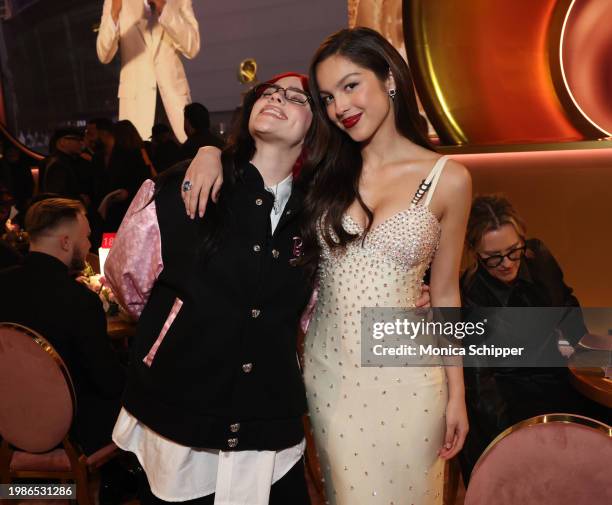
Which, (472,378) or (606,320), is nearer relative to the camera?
(472,378)

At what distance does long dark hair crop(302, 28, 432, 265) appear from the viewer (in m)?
1.69

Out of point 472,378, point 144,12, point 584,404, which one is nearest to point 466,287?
point 472,378

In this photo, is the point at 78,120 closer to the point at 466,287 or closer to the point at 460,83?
the point at 460,83

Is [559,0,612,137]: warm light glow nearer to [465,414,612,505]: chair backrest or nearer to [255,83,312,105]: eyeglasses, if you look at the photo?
[255,83,312,105]: eyeglasses

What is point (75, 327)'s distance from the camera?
8.09 ft

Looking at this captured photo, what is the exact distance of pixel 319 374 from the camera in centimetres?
178

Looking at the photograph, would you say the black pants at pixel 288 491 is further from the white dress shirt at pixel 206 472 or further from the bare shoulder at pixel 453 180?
the bare shoulder at pixel 453 180

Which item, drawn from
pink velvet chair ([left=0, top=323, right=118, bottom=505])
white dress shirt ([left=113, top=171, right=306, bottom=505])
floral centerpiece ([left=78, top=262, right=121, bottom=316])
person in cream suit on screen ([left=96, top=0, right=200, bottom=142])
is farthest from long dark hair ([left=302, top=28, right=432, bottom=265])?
person in cream suit on screen ([left=96, top=0, right=200, bottom=142])

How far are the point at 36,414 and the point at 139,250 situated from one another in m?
1.10

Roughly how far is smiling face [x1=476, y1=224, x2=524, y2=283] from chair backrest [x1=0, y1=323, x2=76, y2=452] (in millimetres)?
1645

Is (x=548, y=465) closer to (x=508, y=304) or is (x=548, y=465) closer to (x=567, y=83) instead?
(x=508, y=304)

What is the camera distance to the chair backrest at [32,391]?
229cm

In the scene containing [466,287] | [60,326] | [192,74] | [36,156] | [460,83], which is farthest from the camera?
[36,156]

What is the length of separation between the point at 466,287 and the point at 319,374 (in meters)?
1.11
